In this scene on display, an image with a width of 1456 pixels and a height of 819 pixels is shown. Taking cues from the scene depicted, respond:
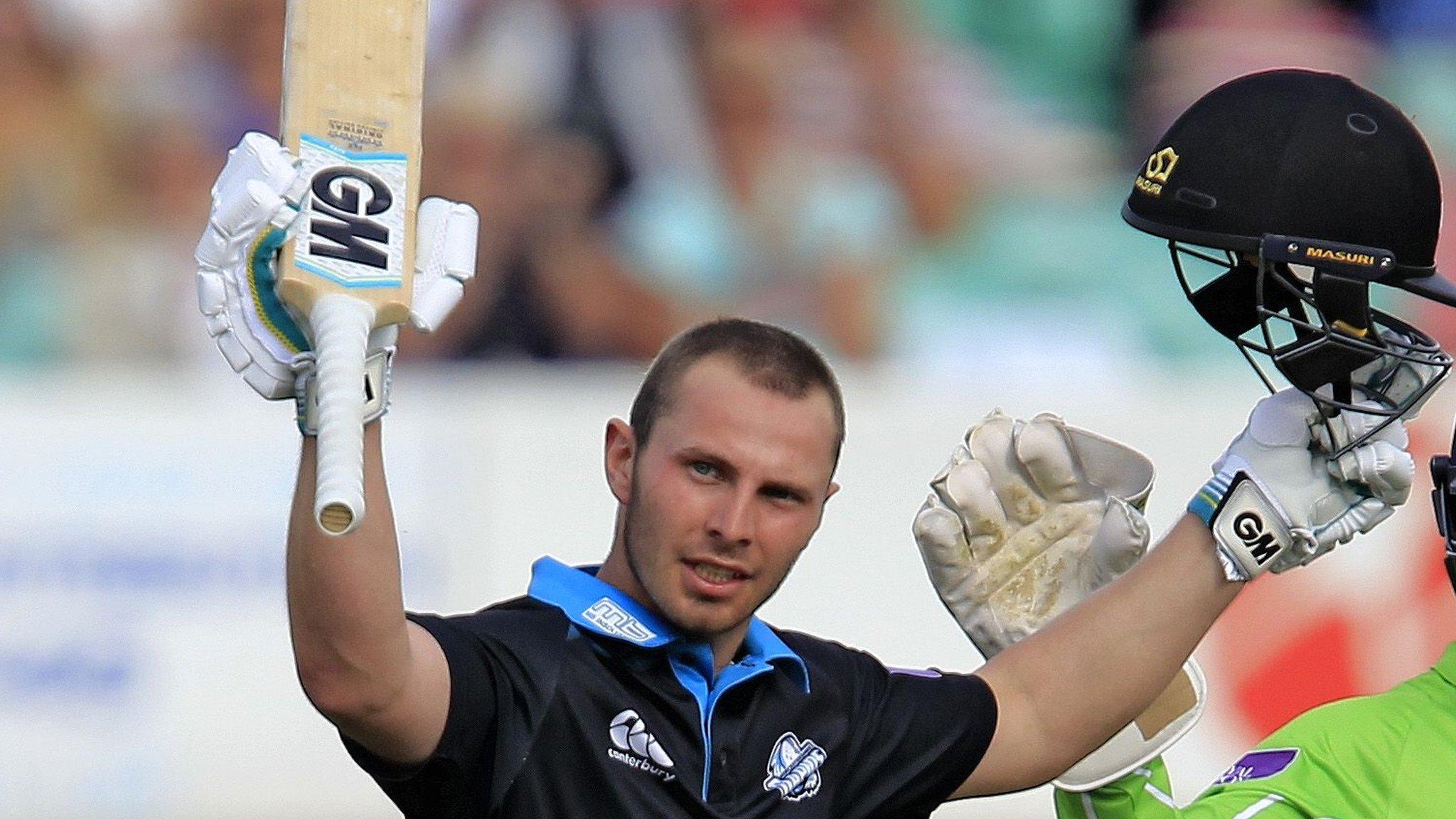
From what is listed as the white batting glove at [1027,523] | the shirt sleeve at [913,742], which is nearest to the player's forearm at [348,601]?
the shirt sleeve at [913,742]

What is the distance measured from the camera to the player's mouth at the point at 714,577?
10.0 ft

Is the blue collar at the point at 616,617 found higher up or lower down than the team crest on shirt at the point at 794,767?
higher up

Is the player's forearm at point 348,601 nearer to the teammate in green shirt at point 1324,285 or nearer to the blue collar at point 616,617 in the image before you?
the blue collar at point 616,617

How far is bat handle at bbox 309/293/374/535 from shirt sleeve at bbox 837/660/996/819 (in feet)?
3.35

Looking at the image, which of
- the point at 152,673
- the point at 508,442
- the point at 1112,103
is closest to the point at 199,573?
the point at 152,673

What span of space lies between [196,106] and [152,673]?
2.34 metres

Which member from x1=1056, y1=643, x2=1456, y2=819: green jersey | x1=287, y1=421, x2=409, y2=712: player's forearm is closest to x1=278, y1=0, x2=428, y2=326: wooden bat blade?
x1=287, y1=421, x2=409, y2=712: player's forearm

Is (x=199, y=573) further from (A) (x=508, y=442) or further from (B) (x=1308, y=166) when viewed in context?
(B) (x=1308, y=166)

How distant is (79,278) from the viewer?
25.9 feet

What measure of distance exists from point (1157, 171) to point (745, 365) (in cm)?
66

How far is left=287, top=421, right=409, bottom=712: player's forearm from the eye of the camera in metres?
2.61

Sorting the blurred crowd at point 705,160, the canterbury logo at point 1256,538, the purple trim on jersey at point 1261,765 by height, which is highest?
the blurred crowd at point 705,160

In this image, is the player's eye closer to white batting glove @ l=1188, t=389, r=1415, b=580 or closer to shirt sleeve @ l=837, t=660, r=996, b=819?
shirt sleeve @ l=837, t=660, r=996, b=819

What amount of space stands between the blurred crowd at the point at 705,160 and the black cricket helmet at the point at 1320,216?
473 cm
